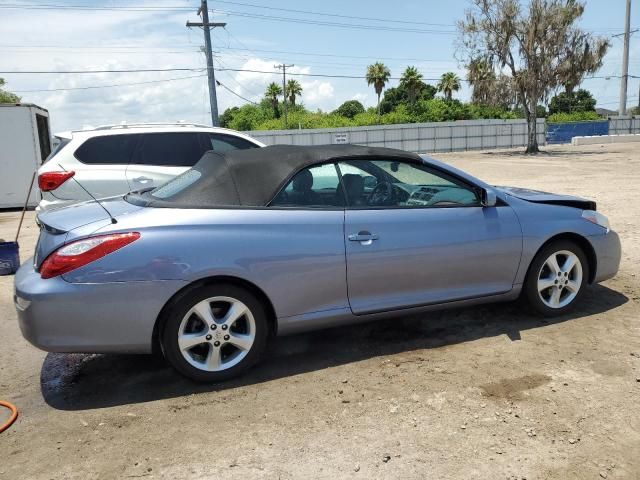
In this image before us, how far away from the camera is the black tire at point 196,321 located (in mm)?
3348

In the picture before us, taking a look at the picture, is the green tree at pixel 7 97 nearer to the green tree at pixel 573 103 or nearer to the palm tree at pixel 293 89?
the palm tree at pixel 293 89

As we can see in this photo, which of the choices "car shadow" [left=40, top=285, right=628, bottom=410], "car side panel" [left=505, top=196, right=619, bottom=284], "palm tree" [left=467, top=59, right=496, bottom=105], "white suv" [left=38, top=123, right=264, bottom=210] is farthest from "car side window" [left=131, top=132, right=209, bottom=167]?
"palm tree" [left=467, top=59, right=496, bottom=105]

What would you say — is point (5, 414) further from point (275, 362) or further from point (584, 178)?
point (584, 178)

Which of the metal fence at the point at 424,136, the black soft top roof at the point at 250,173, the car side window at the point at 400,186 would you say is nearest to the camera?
the black soft top roof at the point at 250,173

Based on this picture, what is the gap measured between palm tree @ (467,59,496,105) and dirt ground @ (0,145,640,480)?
108 feet

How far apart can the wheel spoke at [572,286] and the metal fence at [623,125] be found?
53.2 m

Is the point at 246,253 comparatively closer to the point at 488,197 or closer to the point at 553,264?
the point at 488,197

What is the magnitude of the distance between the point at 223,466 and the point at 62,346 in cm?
129

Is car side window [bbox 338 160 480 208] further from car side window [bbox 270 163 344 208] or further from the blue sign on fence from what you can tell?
the blue sign on fence

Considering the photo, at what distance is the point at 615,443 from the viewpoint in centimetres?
277

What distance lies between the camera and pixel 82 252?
324 centimetres

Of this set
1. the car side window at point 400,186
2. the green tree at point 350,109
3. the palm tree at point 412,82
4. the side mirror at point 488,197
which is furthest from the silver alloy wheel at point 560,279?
the green tree at point 350,109

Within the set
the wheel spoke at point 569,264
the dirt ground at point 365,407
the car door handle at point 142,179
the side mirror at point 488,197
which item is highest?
the car door handle at point 142,179

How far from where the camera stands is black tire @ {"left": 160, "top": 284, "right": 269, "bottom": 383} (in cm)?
335
